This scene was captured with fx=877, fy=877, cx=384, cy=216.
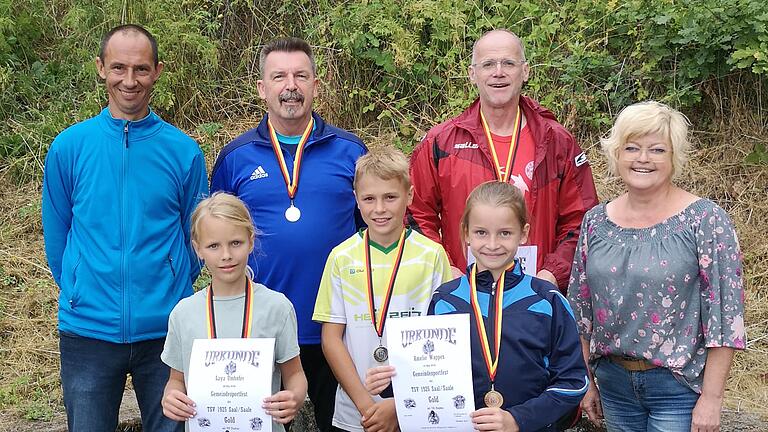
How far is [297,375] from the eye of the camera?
152 inches

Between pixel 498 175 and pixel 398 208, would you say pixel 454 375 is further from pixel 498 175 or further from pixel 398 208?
pixel 498 175

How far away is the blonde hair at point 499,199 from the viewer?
3654 mm

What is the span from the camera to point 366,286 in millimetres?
3988

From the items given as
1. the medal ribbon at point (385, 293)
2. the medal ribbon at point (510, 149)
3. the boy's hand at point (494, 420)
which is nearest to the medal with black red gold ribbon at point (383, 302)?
the medal ribbon at point (385, 293)

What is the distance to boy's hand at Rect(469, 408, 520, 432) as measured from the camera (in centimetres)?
343

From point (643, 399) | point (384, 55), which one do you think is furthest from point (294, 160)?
point (384, 55)

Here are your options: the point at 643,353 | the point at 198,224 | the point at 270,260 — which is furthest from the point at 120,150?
the point at 643,353

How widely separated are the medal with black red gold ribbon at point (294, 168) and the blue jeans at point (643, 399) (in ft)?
5.32

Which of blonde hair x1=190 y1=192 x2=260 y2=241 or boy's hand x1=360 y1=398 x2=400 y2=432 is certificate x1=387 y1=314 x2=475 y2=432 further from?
blonde hair x1=190 y1=192 x2=260 y2=241

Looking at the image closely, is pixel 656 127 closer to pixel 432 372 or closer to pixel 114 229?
pixel 432 372

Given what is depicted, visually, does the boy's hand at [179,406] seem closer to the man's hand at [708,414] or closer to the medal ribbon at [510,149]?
the medal ribbon at [510,149]

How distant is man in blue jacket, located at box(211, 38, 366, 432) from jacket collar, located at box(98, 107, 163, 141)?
46cm

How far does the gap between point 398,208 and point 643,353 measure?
124 cm

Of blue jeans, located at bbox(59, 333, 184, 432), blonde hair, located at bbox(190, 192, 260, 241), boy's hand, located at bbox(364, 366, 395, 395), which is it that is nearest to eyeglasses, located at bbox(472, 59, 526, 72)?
blonde hair, located at bbox(190, 192, 260, 241)
